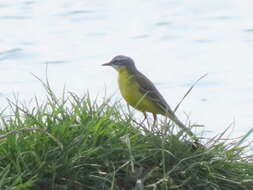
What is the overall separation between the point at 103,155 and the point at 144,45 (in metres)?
7.86

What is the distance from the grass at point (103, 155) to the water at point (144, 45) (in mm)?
3285

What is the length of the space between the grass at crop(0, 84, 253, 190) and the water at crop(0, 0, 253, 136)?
A: 3.28 m

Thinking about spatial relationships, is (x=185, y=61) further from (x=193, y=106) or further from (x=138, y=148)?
(x=138, y=148)

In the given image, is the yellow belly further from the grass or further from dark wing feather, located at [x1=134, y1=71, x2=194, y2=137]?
the grass

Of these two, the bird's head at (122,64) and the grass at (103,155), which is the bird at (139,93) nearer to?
the bird's head at (122,64)

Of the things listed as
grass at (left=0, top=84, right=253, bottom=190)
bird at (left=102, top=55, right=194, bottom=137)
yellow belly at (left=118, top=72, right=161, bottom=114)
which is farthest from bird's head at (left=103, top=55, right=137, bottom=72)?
grass at (left=0, top=84, right=253, bottom=190)

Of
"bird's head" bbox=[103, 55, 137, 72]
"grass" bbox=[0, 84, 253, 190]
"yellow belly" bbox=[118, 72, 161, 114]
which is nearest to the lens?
"grass" bbox=[0, 84, 253, 190]

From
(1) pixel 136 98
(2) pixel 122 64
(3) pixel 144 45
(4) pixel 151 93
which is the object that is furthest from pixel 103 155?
(3) pixel 144 45

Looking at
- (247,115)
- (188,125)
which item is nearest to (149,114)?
(188,125)

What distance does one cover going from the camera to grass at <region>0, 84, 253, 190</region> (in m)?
5.99

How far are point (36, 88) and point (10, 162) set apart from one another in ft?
17.7

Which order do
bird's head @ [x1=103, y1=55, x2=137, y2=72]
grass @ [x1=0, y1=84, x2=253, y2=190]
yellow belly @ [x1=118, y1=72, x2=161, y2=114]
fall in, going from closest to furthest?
1. grass @ [x1=0, y1=84, x2=253, y2=190]
2. yellow belly @ [x1=118, y1=72, x2=161, y2=114]
3. bird's head @ [x1=103, y1=55, x2=137, y2=72]

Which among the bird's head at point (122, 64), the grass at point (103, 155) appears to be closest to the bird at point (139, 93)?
the bird's head at point (122, 64)

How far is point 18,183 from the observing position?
5.85 m
